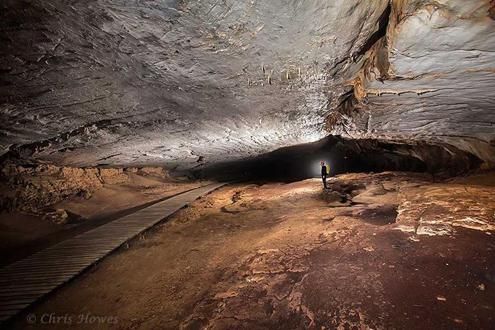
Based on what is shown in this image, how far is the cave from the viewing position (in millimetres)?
2502

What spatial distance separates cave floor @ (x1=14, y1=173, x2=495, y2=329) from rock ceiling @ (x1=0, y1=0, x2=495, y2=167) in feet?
6.94

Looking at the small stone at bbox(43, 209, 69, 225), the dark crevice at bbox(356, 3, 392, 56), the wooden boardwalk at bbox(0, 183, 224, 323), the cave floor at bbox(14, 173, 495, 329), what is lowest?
the cave floor at bbox(14, 173, 495, 329)

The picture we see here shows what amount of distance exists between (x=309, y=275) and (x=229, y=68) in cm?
286

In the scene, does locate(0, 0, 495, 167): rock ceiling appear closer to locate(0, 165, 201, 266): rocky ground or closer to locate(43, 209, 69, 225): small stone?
locate(0, 165, 201, 266): rocky ground

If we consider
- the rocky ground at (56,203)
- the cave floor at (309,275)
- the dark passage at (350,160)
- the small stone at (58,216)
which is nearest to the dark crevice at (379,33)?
the cave floor at (309,275)

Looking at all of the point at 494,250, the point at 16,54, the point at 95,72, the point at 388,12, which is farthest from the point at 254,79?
the point at 494,250

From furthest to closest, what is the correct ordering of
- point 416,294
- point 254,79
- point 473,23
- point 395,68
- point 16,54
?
1. point 254,79
2. point 395,68
3. point 16,54
4. point 416,294
5. point 473,23

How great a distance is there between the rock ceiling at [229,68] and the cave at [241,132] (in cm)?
2

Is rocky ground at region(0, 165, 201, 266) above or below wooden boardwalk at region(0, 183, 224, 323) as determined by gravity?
above

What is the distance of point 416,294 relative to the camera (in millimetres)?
2576

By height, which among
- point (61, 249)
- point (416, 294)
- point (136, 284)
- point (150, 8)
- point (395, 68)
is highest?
point (150, 8)

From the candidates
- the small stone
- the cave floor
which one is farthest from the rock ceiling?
the cave floor

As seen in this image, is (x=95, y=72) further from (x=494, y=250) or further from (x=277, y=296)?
(x=494, y=250)

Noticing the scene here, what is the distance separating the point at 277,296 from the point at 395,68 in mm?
3099
